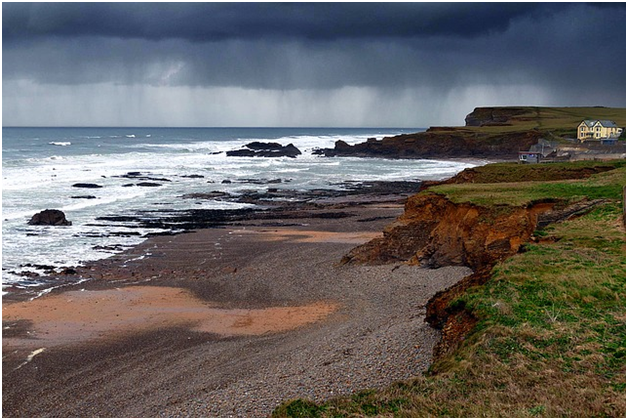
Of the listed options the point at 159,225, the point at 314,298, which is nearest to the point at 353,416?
the point at 314,298

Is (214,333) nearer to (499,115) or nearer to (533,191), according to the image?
(533,191)

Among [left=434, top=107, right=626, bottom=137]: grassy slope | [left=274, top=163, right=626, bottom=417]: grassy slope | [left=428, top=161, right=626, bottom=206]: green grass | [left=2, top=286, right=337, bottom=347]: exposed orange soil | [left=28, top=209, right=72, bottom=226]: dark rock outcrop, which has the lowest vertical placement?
[left=2, top=286, right=337, bottom=347]: exposed orange soil

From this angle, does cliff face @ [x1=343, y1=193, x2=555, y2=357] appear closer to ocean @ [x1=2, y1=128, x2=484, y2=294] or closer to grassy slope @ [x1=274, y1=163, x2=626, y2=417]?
grassy slope @ [x1=274, y1=163, x2=626, y2=417]

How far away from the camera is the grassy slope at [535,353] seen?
34.9 ft

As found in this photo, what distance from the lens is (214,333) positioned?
2050cm

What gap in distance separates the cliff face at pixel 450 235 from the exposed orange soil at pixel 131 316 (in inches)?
207

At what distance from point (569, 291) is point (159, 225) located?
1147 inches

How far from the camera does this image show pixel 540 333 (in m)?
13.0

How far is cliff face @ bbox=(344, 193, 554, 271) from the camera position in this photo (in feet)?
75.9

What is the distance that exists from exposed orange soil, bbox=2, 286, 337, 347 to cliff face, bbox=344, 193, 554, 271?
207 inches

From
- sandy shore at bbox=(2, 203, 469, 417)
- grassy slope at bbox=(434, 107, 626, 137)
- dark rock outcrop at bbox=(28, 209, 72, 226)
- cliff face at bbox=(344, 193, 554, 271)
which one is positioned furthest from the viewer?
grassy slope at bbox=(434, 107, 626, 137)

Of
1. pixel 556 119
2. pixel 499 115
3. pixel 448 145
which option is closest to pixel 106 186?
pixel 448 145

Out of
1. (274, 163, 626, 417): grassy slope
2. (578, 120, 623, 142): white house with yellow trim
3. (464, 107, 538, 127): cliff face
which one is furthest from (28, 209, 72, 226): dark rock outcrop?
(464, 107, 538, 127): cliff face

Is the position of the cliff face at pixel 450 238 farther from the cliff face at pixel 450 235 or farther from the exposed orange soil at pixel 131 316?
Result: the exposed orange soil at pixel 131 316
